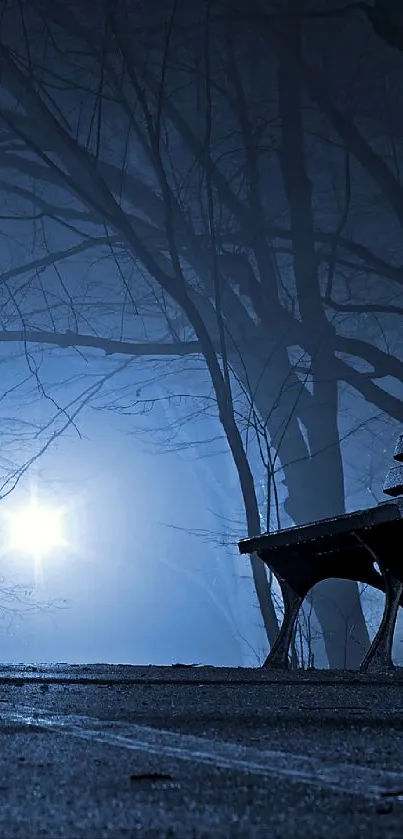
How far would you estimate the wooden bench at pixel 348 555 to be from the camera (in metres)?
3.87

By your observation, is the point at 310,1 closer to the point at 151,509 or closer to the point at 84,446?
the point at 84,446

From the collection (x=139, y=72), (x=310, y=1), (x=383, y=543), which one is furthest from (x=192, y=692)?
(x=310, y=1)

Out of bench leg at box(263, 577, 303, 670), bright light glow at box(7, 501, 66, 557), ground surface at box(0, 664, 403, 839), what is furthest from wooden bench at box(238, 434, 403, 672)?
bright light glow at box(7, 501, 66, 557)

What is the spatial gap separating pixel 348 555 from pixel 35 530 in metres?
50.1

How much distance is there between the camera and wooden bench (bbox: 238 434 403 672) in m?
3.87

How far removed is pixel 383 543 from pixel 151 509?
55.0m

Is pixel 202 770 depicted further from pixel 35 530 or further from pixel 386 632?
pixel 35 530

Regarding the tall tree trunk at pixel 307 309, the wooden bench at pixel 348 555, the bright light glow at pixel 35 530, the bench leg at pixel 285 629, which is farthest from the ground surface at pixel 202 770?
the bright light glow at pixel 35 530

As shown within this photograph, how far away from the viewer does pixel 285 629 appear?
4.82 metres

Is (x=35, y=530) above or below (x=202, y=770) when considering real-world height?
above

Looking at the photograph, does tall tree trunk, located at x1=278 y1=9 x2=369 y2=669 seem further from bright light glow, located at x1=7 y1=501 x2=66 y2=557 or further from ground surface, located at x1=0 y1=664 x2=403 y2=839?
bright light glow, located at x1=7 y1=501 x2=66 y2=557

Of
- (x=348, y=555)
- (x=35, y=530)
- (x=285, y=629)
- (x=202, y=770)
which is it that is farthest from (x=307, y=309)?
(x=35, y=530)

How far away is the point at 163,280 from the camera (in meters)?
8.71

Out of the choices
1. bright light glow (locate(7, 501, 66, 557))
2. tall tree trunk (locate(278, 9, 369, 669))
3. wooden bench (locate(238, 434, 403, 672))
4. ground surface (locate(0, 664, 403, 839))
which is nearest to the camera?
ground surface (locate(0, 664, 403, 839))
